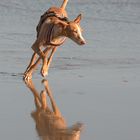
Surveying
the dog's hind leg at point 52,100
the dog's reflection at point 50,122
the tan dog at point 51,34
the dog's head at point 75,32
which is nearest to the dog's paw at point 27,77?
the tan dog at point 51,34

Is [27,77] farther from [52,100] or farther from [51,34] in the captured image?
[52,100]

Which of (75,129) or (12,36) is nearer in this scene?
(75,129)

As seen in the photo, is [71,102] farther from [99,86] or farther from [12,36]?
[12,36]

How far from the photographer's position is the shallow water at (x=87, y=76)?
6754mm

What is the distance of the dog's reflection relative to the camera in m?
6.41

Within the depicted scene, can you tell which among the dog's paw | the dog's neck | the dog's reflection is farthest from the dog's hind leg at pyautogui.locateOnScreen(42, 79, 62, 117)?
the dog's neck

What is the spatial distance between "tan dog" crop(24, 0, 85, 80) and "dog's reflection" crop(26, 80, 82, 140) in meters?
0.86

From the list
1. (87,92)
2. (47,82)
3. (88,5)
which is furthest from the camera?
(88,5)

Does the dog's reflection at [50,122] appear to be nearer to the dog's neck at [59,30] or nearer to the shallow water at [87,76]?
the shallow water at [87,76]

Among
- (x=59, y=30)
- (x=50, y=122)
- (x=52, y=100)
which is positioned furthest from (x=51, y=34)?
(x=50, y=122)

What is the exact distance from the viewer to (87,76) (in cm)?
901

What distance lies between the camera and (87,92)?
8.13 meters

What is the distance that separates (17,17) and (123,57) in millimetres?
4272

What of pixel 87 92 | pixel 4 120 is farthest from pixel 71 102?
pixel 4 120
